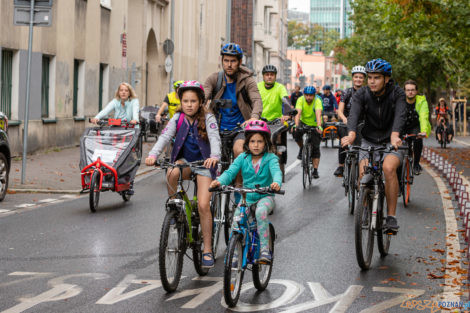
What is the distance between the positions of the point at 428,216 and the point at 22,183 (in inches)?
281

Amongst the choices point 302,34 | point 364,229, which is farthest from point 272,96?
point 302,34

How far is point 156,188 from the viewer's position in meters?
15.6

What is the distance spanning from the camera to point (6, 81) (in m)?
21.5

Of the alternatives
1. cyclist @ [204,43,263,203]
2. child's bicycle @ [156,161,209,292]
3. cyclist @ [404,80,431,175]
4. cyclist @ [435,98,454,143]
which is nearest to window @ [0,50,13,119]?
cyclist @ [404,80,431,175]

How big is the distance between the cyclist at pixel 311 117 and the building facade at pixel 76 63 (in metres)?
7.85

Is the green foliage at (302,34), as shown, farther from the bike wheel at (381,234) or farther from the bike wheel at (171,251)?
the bike wheel at (171,251)

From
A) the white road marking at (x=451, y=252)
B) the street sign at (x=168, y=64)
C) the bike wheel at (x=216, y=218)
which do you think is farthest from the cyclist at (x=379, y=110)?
the street sign at (x=168, y=64)

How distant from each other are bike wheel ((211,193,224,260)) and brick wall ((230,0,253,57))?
209 ft

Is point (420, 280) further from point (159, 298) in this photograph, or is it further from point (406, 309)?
point (159, 298)

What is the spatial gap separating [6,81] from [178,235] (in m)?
15.5

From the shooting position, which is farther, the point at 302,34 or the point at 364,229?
the point at 302,34

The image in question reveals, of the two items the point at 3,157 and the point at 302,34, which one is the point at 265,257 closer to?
the point at 3,157

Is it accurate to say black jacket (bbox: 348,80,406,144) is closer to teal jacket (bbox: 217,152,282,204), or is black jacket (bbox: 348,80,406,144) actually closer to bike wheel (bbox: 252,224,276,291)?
teal jacket (bbox: 217,152,282,204)

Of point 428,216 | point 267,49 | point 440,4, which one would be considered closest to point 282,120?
point 428,216
